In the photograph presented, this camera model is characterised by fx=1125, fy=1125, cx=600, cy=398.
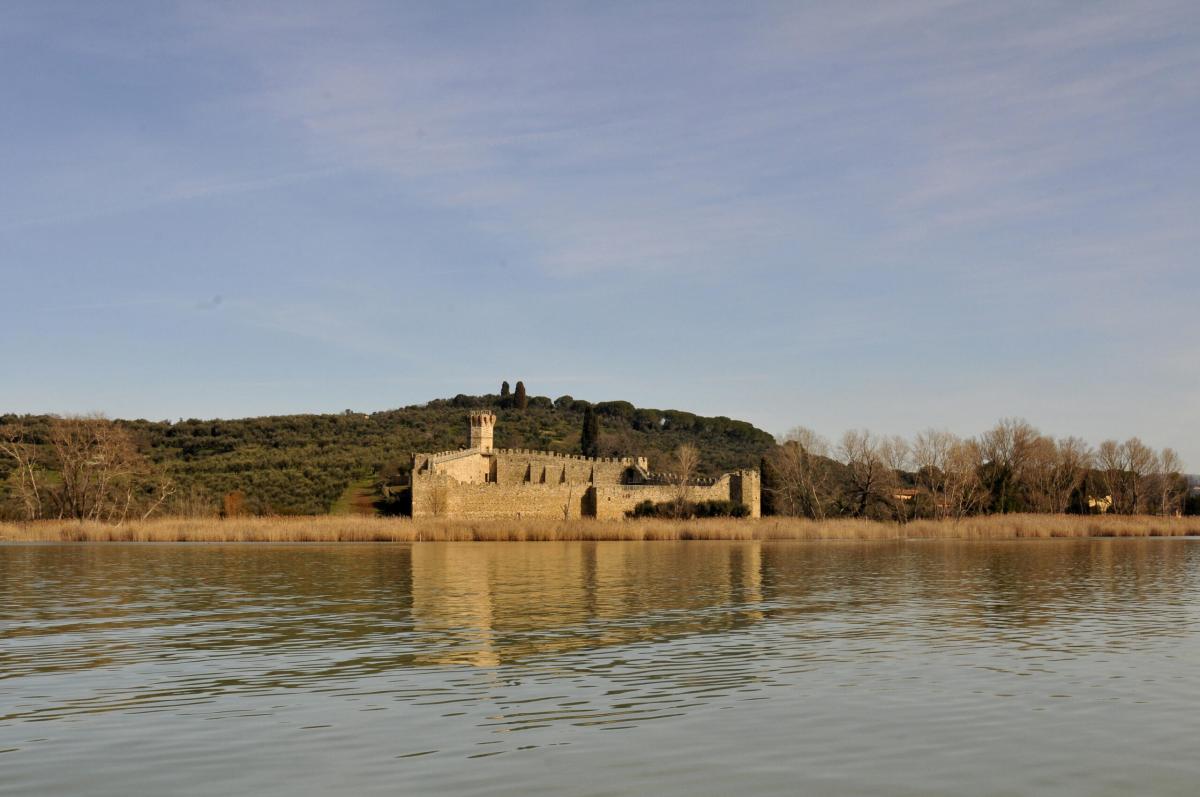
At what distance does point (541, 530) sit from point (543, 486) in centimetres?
1534

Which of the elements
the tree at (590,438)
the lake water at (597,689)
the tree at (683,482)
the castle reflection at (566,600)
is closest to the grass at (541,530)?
the tree at (683,482)

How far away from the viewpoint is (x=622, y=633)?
15117mm

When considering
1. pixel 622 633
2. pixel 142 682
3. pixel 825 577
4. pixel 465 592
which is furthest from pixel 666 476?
pixel 142 682

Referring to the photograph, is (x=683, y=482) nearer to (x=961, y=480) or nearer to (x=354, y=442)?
(x=961, y=480)

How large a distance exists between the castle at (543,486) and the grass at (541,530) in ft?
31.3

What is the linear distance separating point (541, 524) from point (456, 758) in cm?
4046

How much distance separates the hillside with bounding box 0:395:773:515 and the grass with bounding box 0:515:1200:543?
445 inches

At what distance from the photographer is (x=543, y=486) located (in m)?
62.4

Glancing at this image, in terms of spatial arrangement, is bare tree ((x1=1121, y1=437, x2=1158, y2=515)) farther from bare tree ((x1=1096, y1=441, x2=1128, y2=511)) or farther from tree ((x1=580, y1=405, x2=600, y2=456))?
tree ((x1=580, y1=405, x2=600, y2=456))

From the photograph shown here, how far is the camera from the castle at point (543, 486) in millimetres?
58656

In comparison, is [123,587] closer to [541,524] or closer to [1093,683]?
[1093,683]

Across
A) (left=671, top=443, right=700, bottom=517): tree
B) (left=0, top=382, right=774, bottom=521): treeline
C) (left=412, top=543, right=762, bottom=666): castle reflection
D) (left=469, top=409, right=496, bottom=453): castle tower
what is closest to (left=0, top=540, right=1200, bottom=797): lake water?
(left=412, top=543, right=762, bottom=666): castle reflection

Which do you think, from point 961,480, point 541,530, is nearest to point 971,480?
point 961,480

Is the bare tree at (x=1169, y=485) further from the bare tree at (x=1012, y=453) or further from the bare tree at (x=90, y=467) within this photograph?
the bare tree at (x=90, y=467)
